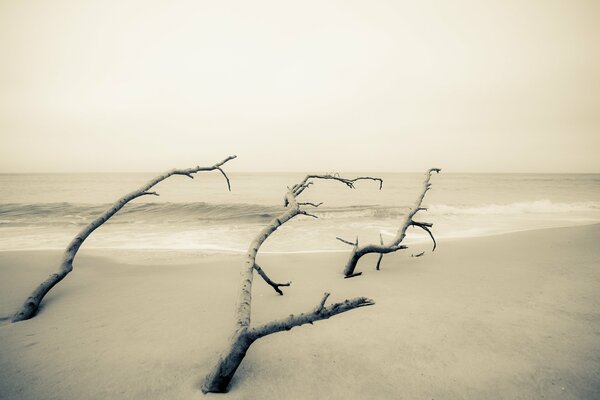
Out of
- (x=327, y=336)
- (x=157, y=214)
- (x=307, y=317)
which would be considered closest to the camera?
(x=307, y=317)

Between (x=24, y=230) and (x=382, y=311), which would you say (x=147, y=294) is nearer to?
(x=382, y=311)

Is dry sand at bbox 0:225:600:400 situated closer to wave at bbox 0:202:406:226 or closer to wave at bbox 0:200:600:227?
wave at bbox 0:200:600:227

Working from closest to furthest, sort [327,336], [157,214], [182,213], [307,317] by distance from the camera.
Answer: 1. [307,317]
2. [327,336]
3. [157,214]
4. [182,213]

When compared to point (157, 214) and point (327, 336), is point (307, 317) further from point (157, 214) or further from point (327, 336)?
point (157, 214)

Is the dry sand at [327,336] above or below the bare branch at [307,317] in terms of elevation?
below

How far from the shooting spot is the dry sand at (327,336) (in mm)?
2824

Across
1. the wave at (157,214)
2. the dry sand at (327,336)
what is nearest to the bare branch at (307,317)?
the dry sand at (327,336)

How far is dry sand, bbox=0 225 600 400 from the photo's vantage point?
282 centimetres

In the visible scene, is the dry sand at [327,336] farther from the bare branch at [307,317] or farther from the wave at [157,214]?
the wave at [157,214]

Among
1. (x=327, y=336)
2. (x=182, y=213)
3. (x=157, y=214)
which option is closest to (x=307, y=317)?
(x=327, y=336)

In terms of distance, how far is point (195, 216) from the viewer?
1977 centimetres

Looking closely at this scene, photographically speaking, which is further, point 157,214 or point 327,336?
point 157,214

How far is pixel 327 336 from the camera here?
3723 mm

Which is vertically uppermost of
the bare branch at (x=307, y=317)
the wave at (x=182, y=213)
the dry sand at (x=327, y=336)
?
the bare branch at (x=307, y=317)
